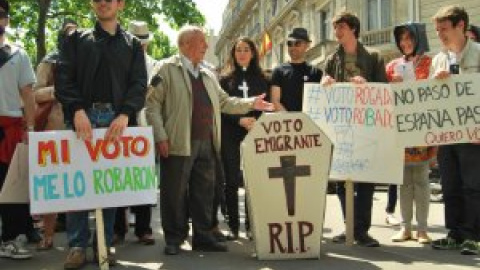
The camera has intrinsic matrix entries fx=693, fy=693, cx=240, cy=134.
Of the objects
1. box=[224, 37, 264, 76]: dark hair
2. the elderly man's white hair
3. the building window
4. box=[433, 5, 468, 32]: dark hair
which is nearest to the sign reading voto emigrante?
box=[433, 5, 468, 32]: dark hair

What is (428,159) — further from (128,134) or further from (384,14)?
(384,14)

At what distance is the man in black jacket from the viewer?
5.11m

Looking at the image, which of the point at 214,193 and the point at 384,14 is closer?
the point at 214,193

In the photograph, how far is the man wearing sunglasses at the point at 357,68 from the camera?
Result: 618 centimetres

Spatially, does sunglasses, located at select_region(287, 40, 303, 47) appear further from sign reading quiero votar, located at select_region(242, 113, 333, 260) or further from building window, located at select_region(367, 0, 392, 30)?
building window, located at select_region(367, 0, 392, 30)

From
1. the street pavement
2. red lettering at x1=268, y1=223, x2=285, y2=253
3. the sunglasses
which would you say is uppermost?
the sunglasses

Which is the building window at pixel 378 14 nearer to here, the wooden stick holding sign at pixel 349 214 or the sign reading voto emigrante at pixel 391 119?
the sign reading voto emigrante at pixel 391 119

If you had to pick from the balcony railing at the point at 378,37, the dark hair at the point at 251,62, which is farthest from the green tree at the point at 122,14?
the dark hair at the point at 251,62

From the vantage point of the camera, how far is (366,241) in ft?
20.1

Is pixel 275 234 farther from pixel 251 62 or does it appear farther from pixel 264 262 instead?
pixel 251 62

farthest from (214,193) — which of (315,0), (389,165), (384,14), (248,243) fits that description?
(315,0)

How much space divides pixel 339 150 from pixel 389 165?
44 cm

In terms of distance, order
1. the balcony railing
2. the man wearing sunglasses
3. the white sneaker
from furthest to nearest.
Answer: the balcony railing < the man wearing sunglasses < the white sneaker

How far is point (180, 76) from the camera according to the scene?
5.90 meters
